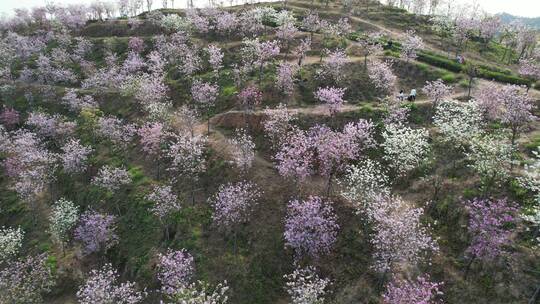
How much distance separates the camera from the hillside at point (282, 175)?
155 feet

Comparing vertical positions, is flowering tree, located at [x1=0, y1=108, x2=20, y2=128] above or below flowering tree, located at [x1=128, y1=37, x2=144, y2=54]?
below

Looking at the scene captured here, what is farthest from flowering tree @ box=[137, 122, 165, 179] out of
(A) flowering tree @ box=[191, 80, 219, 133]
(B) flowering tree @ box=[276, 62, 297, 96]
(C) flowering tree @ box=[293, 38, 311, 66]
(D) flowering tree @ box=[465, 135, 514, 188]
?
(D) flowering tree @ box=[465, 135, 514, 188]

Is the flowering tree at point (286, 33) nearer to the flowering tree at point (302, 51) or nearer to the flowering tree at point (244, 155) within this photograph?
the flowering tree at point (302, 51)

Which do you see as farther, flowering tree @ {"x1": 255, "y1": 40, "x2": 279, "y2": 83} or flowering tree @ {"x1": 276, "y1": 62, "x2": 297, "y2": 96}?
flowering tree @ {"x1": 255, "y1": 40, "x2": 279, "y2": 83}

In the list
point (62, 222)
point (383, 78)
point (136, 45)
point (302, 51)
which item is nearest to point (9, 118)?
point (136, 45)

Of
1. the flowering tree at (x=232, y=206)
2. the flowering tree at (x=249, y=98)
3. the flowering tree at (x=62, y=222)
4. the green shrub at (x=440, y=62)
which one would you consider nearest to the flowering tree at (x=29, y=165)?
the flowering tree at (x=62, y=222)

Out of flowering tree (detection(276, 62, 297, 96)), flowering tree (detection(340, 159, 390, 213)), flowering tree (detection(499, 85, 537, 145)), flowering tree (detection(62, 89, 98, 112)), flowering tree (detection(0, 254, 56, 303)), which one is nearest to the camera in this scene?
flowering tree (detection(0, 254, 56, 303))

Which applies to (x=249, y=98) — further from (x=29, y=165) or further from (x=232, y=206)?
(x=29, y=165)

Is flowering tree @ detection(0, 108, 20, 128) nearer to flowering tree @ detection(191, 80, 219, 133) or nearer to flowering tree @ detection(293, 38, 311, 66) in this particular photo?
flowering tree @ detection(191, 80, 219, 133)

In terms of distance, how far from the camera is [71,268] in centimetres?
6412

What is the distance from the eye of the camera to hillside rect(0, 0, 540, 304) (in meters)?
47.2

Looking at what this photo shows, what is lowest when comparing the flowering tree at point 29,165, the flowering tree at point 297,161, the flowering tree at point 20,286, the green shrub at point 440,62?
the flowering tree at point 20,286

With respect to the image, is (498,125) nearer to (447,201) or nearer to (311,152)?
(447,201)

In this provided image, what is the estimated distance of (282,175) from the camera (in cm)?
6225
